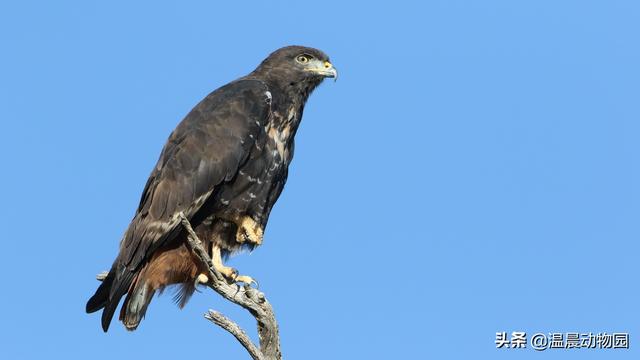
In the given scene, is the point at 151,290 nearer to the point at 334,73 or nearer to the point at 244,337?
the point at 244,337

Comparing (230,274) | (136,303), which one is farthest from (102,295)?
(230,274)

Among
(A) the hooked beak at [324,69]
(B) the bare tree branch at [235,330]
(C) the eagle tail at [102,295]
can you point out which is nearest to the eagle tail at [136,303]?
(C) the eagle tail at [102,295]

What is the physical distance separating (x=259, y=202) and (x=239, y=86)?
1.25 m

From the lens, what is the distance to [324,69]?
9375mm

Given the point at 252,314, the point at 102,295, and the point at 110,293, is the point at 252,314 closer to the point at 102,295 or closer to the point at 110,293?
the point at 110,293

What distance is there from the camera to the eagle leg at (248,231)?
8.47 metres

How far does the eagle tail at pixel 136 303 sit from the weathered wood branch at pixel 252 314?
0.98 meters

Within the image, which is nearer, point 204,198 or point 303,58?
point 204,198

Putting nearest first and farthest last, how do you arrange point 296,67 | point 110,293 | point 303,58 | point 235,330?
point 235,330 → point 110,293 → point 296,67 → point 303,58

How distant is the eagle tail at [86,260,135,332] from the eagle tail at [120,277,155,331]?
0.35 feet

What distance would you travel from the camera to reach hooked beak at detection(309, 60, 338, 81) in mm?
9344

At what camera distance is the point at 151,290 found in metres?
8.42

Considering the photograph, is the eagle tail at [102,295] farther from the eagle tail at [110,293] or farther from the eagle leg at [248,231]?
the eagle leg at [248,231]

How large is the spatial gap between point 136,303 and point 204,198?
1162mm
